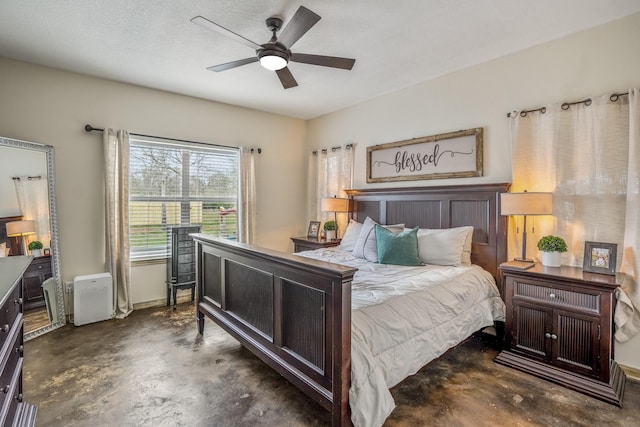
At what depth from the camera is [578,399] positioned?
207cm

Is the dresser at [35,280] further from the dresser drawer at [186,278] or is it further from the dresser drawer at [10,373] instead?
the dresser drawer at [10,373]

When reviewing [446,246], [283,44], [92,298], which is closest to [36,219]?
[92,298]

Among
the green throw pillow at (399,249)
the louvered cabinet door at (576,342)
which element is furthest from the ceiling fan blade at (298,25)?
the louvered cabinet door at (576,342)

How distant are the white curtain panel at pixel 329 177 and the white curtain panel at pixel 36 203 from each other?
3.29 m

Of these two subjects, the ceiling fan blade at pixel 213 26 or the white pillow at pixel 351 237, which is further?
the white pillow at pixel 351 237

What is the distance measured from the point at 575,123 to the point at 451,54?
1206 millimetres

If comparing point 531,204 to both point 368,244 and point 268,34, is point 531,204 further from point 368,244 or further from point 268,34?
point 268,34

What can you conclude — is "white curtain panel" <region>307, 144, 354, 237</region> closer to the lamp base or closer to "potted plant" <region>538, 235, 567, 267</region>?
the lamp base

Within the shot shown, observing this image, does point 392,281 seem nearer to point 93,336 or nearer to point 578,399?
point 578,399

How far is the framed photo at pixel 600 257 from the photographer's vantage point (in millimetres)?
2316

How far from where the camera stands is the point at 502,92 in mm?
3062

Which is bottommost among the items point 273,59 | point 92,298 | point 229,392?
point 229,392

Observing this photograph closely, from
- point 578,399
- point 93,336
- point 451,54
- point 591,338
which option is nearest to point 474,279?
point 591,338

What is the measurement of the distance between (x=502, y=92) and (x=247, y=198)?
3.34 metres
